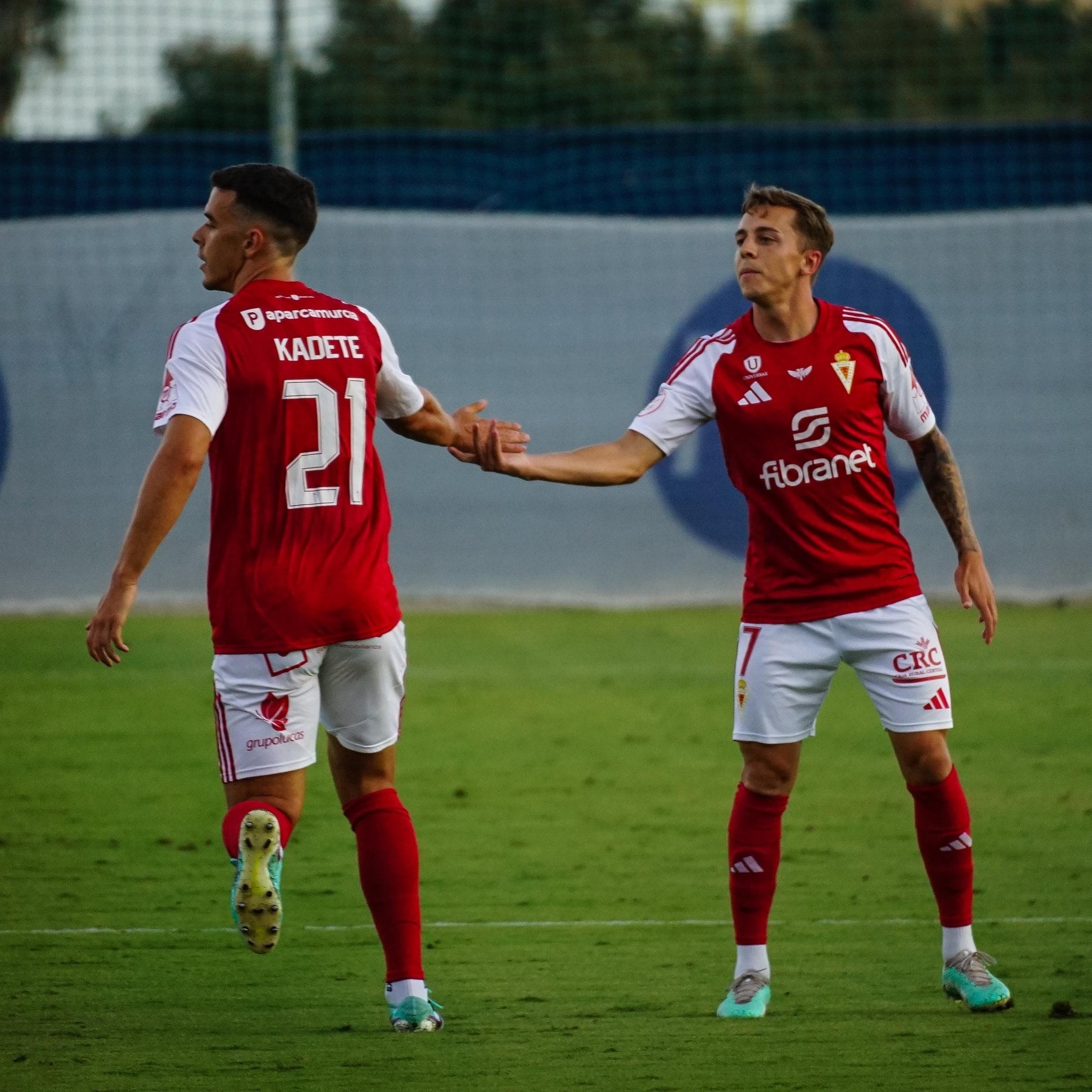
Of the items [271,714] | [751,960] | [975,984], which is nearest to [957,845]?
[975,984]

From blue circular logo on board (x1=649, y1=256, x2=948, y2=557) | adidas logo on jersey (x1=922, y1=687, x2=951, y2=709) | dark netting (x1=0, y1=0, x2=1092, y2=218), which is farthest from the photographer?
dark netting (x1=0, y1=0, x2=1092, y2=218)

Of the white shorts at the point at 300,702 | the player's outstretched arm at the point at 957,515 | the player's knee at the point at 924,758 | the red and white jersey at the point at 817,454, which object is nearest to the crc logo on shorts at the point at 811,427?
the red and white jersey at the point at 817,454

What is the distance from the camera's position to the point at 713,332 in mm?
12219

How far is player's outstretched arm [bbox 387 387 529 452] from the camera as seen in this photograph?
4789 mm

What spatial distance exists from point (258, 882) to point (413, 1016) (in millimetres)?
631

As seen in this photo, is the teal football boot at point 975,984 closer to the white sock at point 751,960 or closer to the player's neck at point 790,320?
the white sock at point 751,960

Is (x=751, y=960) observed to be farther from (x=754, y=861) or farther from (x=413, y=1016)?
(x=413, y=1016)

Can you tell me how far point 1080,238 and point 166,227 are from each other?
6360 mm

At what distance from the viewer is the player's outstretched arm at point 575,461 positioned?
16.0 ft

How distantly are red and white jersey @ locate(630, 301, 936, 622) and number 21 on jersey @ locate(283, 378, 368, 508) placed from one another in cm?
103

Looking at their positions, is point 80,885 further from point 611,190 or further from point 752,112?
point 752,112

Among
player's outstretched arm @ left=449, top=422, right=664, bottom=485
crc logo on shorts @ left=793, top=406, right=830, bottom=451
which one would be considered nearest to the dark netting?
player's outstretched arm @ left=449, top=422, right=664, bottom=485

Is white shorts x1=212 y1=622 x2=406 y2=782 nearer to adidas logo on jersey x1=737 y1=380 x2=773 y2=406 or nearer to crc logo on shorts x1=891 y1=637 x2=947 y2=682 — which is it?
adidas logo on jersey x1=737 y1=380 x2=773 y2=406

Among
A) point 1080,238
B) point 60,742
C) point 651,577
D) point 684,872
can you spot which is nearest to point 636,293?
point 651,577
